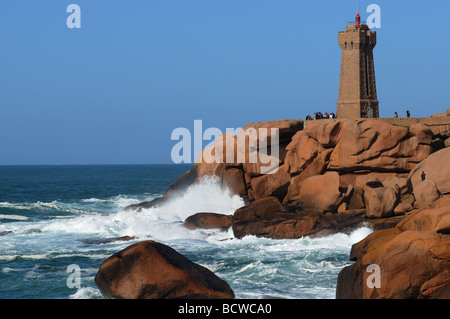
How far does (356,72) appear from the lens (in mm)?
50469

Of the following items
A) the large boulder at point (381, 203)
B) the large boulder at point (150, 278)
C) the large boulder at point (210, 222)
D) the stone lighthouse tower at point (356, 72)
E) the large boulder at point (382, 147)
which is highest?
the stone lighthouse tower at point (356, 72)

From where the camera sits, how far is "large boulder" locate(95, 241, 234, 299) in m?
17.0

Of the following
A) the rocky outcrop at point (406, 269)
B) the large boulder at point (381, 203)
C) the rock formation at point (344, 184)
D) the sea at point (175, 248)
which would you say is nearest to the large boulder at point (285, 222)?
the rock formation at point (344, 184)

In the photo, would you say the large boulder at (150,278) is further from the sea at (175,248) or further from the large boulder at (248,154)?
the large boulder at (248,154)

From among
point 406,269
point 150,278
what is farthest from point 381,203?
point 150,278

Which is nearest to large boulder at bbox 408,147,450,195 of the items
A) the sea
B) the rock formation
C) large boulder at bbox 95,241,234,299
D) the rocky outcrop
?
the rock formation

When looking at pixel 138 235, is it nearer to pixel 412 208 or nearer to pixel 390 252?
pixel 412 208

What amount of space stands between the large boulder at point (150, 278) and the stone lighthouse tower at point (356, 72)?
1391 inches

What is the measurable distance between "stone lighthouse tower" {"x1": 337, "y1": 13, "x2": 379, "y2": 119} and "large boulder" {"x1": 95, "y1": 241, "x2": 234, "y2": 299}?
35.3m

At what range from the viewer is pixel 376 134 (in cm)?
3728

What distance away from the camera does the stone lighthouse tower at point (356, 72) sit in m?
50.5

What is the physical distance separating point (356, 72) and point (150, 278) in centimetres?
3679
